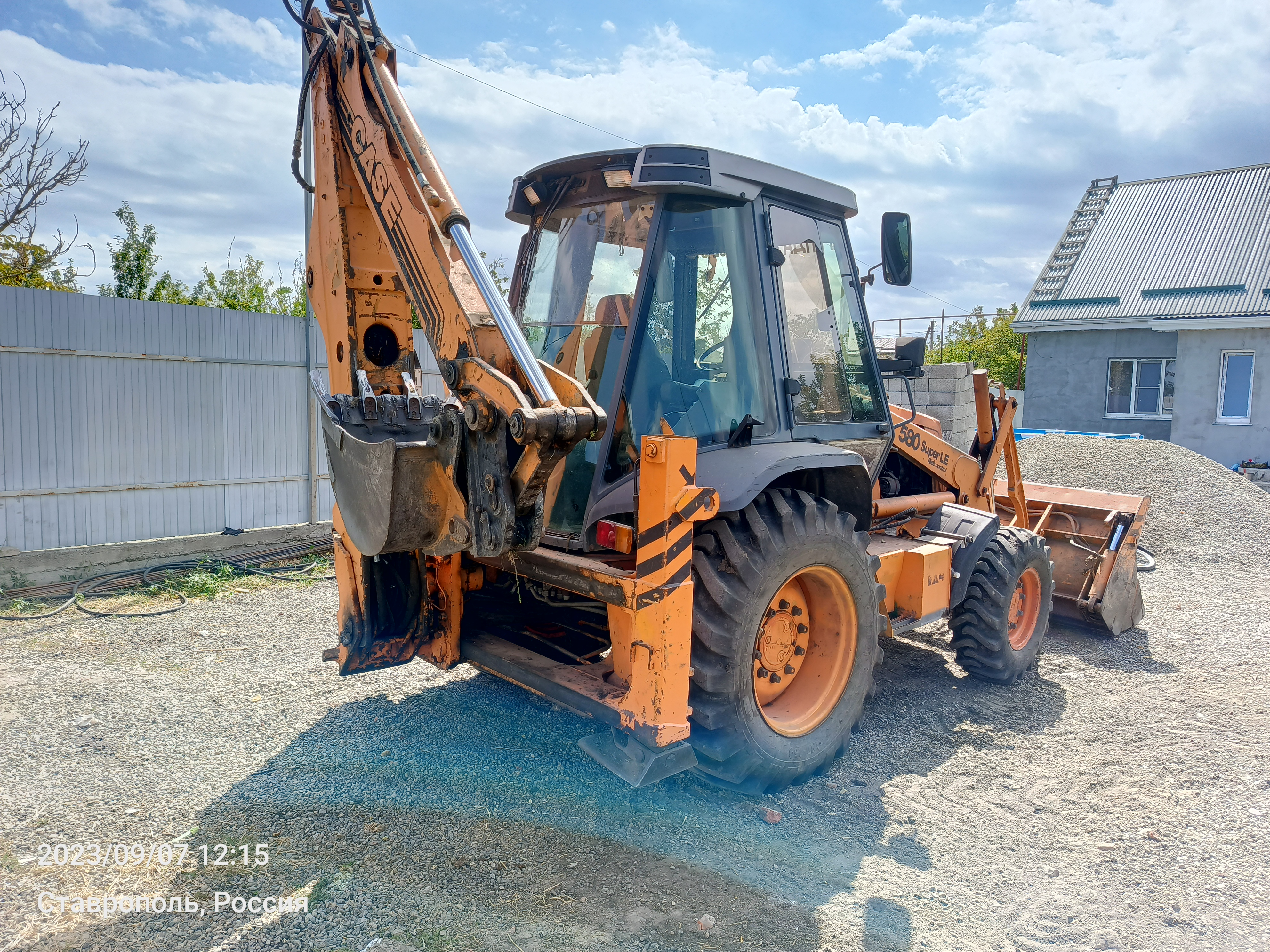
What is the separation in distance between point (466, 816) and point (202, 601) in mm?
4329

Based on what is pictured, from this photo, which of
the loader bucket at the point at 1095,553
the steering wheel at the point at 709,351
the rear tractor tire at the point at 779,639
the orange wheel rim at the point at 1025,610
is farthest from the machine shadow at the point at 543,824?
the loader bucket at the point at 1095,553

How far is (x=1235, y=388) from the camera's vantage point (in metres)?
15.3

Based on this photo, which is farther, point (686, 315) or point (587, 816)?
point (686, 315)

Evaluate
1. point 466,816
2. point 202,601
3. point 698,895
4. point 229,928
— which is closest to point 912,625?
point 698,895

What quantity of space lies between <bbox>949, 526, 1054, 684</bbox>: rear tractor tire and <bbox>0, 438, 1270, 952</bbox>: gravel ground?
0.16m

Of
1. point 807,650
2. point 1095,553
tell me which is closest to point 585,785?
point 807,650

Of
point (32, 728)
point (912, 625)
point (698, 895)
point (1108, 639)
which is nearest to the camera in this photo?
point (698, 895)

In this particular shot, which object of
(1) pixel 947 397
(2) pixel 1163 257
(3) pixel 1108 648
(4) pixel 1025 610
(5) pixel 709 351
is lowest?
(3) pixel 1108 648

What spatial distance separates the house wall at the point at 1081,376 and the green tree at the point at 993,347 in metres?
2.87

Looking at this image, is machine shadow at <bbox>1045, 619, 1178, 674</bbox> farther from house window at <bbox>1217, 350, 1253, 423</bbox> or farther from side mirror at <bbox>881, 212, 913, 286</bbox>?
house window at <bbox>1217, 350, 1253, 423</bbox>

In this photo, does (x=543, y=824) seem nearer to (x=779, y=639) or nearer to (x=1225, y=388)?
(x=779, y=639)

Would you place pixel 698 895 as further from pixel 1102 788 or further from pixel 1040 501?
pixel 1040 501

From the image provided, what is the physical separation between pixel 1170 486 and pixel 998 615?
7.12 metres

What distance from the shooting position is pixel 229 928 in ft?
8.48
